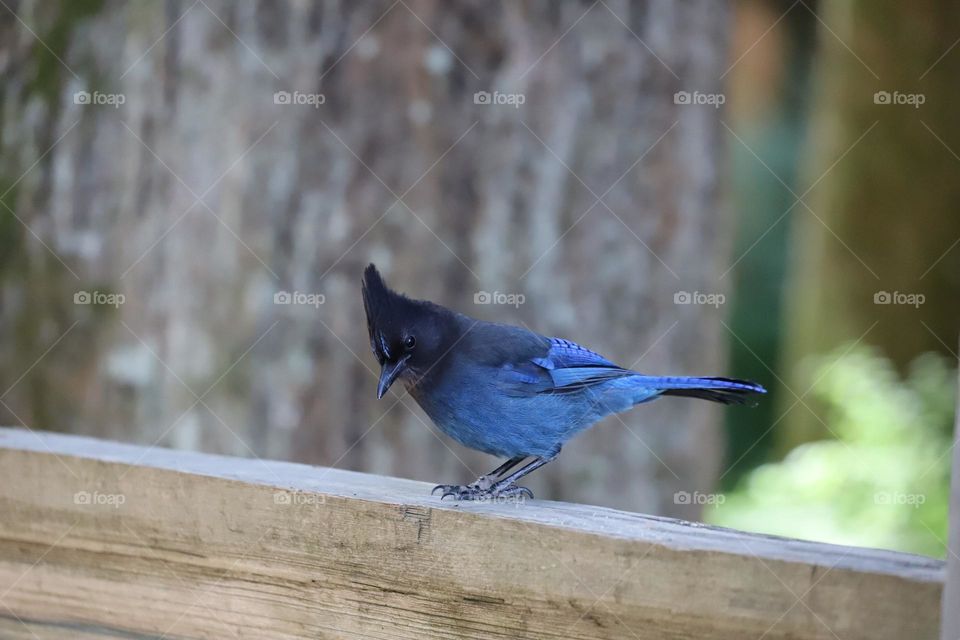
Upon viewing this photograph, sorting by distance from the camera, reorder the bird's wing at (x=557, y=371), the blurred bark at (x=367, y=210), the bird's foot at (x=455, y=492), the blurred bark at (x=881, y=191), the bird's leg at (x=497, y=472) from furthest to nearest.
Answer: the blurred bark at (x=881, y=191) → the blurred bark at (x=367, y=210) → the bird's leg at (x=497, y=472) → the bird's wing at (x=557, y=371) → the bird's foot at (x=455, y=492)

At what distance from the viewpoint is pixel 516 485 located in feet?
9.84

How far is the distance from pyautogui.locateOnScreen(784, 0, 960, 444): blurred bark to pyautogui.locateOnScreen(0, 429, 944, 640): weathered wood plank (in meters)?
5.43

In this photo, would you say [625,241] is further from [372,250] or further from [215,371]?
[215,371]

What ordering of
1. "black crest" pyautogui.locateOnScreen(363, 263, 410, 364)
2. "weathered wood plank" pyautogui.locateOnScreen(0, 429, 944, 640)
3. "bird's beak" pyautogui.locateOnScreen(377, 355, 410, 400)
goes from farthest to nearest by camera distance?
1. "bird's beak" pyautogui.locateOnScreen(377, 355, 410, 400)
2. "black crest" pyautogui.locateOnScreen(363, 263, 410, 364)
3. "weathered wood plank" pyautogui.locateOnScreen(0, 429, 944, 640)

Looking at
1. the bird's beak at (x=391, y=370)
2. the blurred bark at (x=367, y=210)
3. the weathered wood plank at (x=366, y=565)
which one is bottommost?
the weathered wood plank at (x=366, y=565)

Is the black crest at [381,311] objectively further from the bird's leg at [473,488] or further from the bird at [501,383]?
the bird's leg at [473,488]

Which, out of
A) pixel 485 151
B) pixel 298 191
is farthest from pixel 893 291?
pixel 298 191

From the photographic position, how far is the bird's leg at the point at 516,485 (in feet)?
9.04

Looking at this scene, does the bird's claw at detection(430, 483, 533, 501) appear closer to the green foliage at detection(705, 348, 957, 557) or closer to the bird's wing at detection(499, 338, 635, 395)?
the bird's wing at detection(499, 338, 635, 395)

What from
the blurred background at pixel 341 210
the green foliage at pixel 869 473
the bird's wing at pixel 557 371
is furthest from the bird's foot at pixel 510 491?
the green foliage at pixel 869 473

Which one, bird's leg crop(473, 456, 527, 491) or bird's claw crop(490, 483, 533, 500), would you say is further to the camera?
bird's leg crop(473, 456, 527, 491)

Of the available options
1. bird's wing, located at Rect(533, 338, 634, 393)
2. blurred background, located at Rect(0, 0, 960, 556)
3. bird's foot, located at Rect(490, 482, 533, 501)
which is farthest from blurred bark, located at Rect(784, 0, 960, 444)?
bird's foot, located at Rect(490, 482, 533, 501)

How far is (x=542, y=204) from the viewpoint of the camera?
148 inches

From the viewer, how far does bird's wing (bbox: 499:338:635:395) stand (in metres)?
2.92
